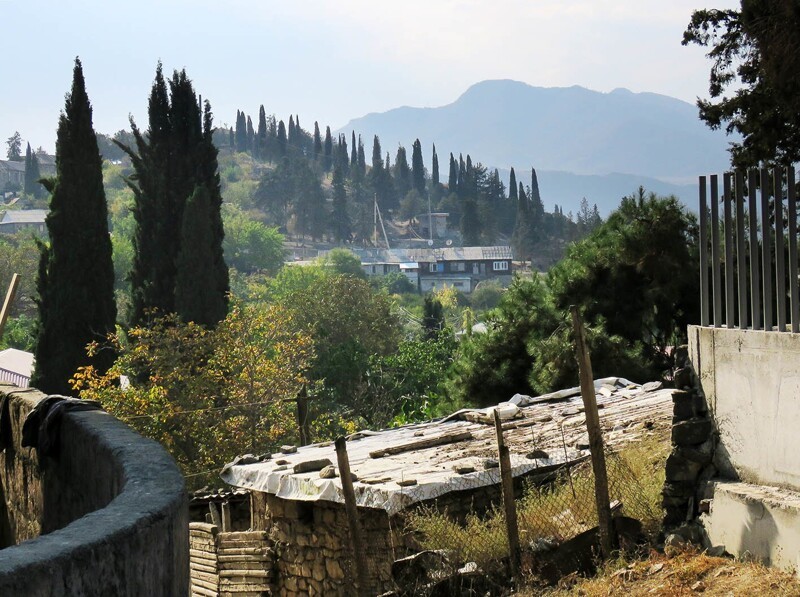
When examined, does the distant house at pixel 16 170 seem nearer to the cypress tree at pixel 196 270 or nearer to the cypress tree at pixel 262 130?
the cypress tree at pixel 262 130

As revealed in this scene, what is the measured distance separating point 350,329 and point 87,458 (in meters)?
41.5

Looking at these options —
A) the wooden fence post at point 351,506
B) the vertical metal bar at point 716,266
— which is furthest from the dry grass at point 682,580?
the vertical metal bar at point 716,266

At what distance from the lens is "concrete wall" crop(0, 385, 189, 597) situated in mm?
2061

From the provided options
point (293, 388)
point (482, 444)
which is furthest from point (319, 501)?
point (293, 388)

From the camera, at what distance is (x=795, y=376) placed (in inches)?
277

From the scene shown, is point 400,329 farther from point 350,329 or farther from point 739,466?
point 739,466

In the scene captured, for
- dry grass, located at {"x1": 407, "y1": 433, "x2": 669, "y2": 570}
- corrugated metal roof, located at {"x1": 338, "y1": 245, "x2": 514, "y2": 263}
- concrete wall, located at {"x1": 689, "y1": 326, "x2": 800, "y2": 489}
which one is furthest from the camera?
corrugated metal roof, located at {"x1": 338, "y1": 245, "x2": 514, "y2": 263}

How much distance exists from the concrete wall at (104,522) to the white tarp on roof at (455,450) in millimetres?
5311

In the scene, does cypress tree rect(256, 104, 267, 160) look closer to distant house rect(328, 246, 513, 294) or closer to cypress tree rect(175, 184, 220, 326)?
distant house rect(328, 246, 513, 294)

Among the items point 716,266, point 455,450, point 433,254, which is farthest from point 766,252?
point 433,254

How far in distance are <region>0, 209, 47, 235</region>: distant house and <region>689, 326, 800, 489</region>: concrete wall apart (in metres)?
142

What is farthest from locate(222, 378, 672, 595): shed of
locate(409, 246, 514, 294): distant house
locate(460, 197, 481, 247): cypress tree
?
locate(460, 197, 481, 247): cypress tree

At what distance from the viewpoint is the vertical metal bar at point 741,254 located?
762 centimetres

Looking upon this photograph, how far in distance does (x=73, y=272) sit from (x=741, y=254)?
88.6ft
